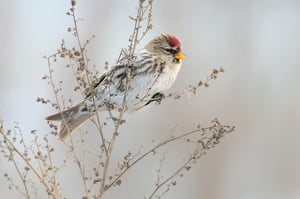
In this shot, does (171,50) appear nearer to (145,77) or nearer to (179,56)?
(179,56)

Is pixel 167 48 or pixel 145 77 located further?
pixel 167 48

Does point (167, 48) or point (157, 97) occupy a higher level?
point (167, 48)

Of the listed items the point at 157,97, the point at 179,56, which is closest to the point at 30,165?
the point at 157,97

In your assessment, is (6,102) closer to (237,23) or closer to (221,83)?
(221,83)

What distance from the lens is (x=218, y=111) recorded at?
8.33 m

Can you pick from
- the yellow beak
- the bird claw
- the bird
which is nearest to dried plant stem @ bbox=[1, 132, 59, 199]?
the bird

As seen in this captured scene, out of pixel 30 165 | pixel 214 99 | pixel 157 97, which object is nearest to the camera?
pixel 30 165

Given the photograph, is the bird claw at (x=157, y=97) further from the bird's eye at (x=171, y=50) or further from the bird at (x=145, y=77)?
the bird's eye at (x=171, y=50)

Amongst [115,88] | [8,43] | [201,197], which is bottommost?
[115,88]

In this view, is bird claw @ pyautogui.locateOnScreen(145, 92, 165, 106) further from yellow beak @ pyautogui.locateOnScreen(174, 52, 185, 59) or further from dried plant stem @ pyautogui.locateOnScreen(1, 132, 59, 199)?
dried plant stem @ pyautogui.locateOnScreen(1, 132, 59, 199)

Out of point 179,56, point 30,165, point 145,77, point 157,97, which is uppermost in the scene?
point 179,56

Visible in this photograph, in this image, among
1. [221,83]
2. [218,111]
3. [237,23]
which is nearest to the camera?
[218,111]

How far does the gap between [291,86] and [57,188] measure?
674 cm

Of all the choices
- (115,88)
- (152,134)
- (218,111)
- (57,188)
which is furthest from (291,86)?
(57,188)
